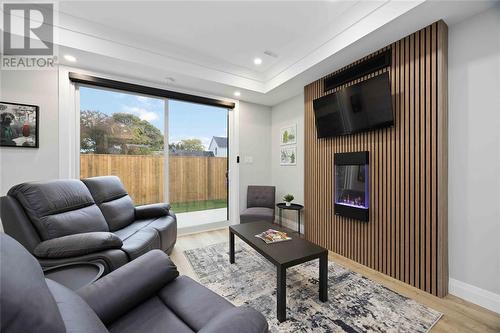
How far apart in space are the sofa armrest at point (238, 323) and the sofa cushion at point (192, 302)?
8.8 inches

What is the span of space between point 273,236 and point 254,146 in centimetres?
251

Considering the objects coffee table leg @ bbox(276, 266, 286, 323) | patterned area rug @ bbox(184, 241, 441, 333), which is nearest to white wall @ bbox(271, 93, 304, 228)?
patterned area rug @ bbox(184, 241, 441, 333)

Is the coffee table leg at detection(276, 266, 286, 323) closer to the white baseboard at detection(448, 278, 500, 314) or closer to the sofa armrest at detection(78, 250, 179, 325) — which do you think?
the sofa armrest at detection(78, 250, 179, 325)

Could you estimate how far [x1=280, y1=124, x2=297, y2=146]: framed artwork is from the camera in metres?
3.96

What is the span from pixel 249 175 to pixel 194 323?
11.0ft

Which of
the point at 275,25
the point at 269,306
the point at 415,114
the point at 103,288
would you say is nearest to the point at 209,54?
the point at 275,25

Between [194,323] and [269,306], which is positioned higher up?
[194,323]

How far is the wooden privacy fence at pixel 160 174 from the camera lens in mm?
3182

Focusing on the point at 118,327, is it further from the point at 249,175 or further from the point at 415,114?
the point at 249,175

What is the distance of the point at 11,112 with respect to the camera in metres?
2.49

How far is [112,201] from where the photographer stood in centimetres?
257

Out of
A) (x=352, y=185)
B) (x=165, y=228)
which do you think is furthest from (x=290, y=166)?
(x=165, y=228)

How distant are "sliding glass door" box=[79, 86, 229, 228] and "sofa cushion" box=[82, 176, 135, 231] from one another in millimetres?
678

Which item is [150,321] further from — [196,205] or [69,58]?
[69,58]
